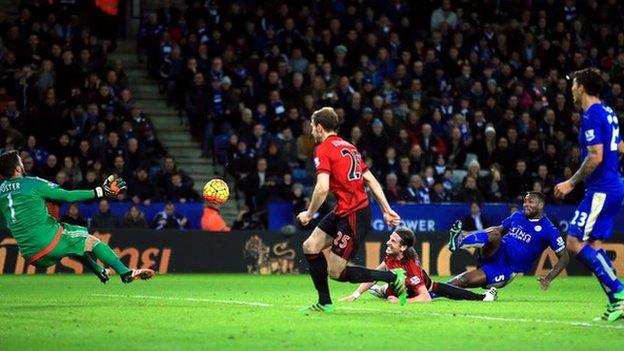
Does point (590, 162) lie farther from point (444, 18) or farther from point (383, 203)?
point (444, 18)

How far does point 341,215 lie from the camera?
505 inches

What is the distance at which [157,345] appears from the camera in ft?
33.8

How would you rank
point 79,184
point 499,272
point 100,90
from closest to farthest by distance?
point 499,272 → point 79,184 → point 100,90

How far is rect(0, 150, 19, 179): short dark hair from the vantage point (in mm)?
14508

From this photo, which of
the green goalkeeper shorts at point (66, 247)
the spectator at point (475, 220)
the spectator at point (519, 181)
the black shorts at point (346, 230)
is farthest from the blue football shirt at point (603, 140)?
the spectator at point (519, 181)

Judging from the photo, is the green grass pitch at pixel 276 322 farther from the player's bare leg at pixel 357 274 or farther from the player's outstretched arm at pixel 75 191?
the player's outstretched arm at pixel 75 191

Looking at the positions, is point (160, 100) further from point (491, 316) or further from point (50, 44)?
point (491, 316)

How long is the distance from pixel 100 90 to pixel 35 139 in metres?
1.89

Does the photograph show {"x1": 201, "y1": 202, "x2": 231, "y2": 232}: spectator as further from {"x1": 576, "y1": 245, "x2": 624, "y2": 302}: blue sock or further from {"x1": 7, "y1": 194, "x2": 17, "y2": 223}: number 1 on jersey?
{"x1": 576, "y1": 245, "x2": 624, "y2": 302}: blue sock

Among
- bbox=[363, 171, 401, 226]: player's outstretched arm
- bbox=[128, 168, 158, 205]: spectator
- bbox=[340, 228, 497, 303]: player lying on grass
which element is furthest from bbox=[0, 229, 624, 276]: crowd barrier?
bbox=[363, 171, 401, 226]: player's outstretched arm

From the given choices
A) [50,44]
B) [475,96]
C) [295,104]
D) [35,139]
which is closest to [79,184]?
[35,139]

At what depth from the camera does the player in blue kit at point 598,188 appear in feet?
39.6

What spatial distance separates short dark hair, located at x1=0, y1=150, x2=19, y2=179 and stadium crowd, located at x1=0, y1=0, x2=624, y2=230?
973 cm

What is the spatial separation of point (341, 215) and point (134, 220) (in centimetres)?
1233
